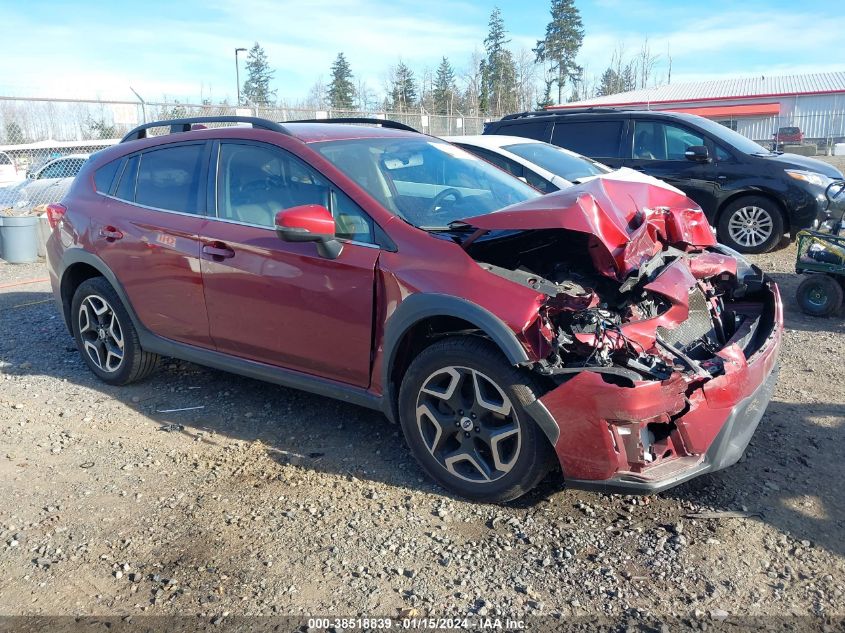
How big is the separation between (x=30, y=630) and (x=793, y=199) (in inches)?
359

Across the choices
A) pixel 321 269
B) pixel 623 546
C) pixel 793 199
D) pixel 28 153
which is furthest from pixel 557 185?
pixel 28 153

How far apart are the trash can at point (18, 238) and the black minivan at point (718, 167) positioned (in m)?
8.08

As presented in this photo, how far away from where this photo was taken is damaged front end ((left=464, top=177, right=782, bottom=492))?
3.00 meters

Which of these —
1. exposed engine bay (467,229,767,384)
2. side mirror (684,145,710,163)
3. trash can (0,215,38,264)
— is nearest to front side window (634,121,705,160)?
side mirror (684,145,710,163)

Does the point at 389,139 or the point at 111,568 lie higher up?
the point at 389,139

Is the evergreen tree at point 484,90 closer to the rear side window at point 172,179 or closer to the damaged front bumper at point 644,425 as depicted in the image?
the rear side window at point 172,179

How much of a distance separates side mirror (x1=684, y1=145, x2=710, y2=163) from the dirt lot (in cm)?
536

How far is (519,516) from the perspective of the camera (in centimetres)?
337

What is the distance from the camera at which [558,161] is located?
8570 mm

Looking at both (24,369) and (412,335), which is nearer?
(412,335)

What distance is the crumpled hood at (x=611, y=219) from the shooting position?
328 centimetres

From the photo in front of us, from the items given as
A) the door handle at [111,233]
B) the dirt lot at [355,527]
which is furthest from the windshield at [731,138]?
the door handle at [111,233]

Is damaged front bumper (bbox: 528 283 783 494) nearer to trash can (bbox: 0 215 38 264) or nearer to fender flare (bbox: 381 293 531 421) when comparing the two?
fender flare (bbox: 381 293 531 421)

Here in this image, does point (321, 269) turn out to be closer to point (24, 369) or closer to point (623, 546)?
point (623, 546)
